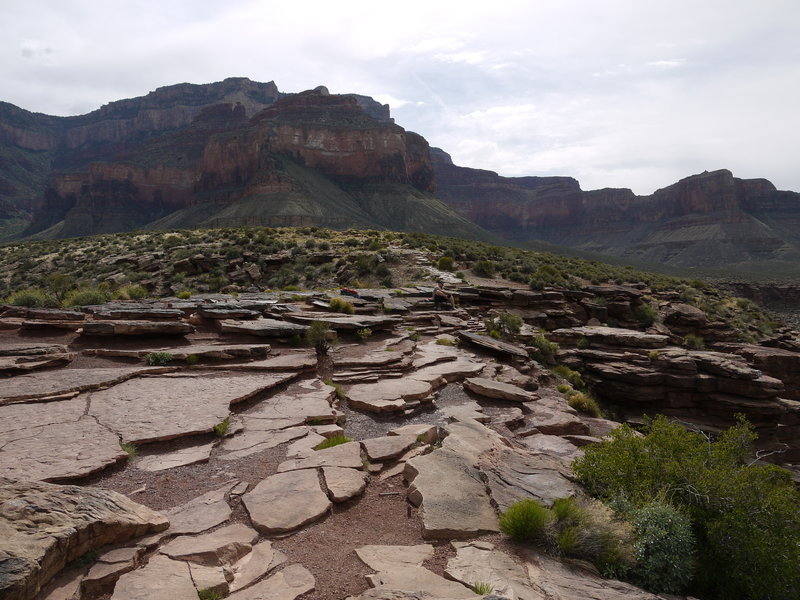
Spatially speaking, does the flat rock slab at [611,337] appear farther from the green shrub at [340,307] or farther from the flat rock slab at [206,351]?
the flat rock slab at [206,351]

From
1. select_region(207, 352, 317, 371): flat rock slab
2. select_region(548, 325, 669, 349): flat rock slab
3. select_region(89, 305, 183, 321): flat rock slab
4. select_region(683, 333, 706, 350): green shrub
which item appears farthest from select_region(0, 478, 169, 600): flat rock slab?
select_region(683, 333, 706, 350): green shrub

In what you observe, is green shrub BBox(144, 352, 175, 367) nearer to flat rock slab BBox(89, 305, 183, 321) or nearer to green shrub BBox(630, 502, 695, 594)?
flat rock slab BBox(89, 305, 183, 321)

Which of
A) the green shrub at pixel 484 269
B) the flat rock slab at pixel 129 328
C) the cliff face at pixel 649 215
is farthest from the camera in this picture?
the cliff face at pixel 649 215

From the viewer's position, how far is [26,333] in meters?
9.75

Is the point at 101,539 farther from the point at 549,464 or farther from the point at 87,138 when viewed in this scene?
the point at 87,138

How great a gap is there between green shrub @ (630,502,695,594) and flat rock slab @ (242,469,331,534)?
2.98 m

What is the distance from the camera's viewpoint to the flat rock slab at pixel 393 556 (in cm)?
346

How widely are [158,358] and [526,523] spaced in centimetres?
777

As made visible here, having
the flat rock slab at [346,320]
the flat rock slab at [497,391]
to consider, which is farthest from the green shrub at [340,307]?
the flat rock slab at [497,391]

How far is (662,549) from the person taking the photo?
3.80 metres

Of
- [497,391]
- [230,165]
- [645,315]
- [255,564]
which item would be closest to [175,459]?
[255,564]

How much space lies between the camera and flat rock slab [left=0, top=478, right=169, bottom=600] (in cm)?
253

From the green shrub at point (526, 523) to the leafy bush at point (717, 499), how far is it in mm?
1207

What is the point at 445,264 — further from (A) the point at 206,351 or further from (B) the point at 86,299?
(A) the point at 206,351
